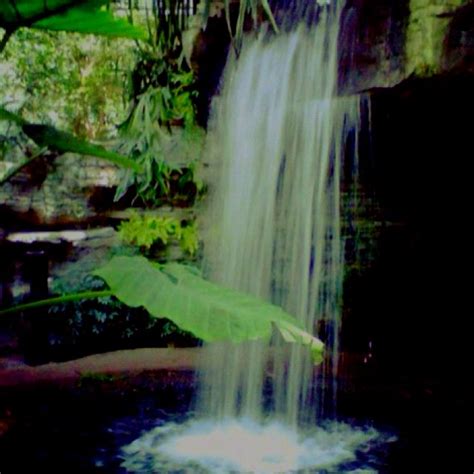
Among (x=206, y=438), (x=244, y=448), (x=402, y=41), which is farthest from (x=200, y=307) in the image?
(x=402, y=41)

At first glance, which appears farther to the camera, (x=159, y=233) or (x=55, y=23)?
(x=159, y=233)

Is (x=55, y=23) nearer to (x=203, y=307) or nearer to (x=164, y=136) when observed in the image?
(x=203, y=307)

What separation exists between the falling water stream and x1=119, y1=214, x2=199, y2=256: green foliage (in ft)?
1.74

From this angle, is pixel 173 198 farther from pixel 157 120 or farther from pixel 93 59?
pixel 93 59

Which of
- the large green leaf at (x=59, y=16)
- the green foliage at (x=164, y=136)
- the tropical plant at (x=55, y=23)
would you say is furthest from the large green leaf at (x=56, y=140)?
the green foliage at (x=164, y=136)

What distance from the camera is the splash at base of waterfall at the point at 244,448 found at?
11.5ft

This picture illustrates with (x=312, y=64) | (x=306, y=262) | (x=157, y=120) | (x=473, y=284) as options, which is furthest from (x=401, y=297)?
(x=157, y=120)

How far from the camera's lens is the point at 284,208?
5.57 m

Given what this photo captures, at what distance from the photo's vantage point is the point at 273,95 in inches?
217

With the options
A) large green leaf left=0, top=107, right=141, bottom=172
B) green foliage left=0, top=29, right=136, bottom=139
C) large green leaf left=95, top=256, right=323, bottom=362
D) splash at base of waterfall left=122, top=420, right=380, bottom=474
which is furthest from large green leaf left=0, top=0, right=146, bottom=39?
green foliage left=0, top=29, right=136, bottom=139

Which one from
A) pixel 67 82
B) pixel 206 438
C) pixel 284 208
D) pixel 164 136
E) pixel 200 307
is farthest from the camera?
pixel 67 82

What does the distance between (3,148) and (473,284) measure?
599 cm

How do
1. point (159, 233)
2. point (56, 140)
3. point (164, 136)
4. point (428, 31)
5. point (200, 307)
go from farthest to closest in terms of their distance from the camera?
point (164, 136) < point (159, 233) < point (428, 31) < point (200, 307) < point (56, 140)

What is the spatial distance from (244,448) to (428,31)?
3.05m
